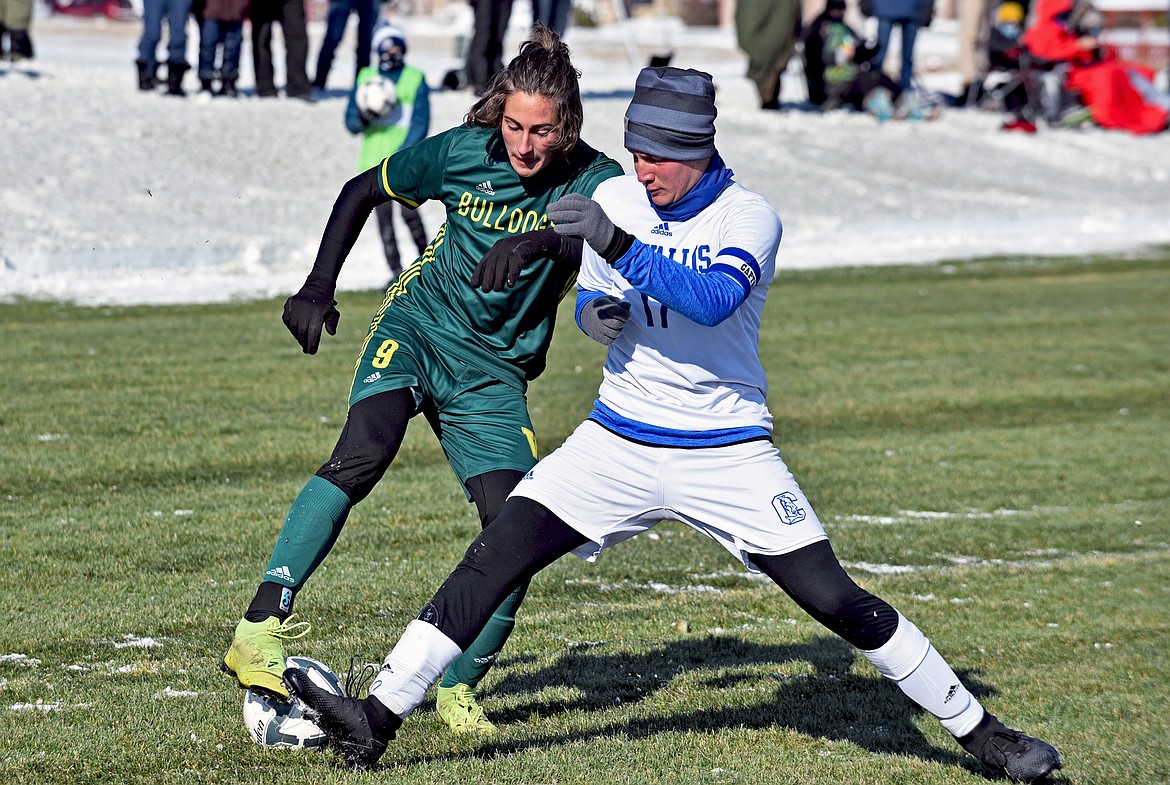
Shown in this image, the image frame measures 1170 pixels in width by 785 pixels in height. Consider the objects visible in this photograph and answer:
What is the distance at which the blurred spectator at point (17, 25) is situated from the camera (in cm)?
2050

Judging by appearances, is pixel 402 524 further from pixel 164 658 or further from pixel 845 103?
pixel 845 103

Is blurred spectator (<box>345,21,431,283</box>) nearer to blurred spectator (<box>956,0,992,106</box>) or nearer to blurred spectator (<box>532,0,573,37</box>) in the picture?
blurred spectator (<box>532,0,573,37</box>)

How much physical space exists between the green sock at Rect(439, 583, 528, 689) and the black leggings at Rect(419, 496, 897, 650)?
0.56 m

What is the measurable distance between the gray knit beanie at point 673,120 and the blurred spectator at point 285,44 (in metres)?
15.5

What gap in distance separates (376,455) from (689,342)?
1019 mm

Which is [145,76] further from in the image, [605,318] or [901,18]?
[605,318]

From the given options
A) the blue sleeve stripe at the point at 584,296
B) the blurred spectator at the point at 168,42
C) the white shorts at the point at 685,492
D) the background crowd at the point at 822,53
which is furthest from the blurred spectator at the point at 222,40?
the white shorts at the point at 685,492

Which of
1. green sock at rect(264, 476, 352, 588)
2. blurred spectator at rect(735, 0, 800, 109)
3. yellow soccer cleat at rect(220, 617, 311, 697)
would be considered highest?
green sock at rect(264, 476, 352, 588)

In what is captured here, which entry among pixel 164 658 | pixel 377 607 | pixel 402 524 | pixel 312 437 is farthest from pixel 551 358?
pixel 164 658

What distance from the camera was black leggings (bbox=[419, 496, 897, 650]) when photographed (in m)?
4.27

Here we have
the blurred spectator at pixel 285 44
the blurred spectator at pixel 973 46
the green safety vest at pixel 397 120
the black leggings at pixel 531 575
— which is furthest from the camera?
the blurred spectator at pixel 973 46

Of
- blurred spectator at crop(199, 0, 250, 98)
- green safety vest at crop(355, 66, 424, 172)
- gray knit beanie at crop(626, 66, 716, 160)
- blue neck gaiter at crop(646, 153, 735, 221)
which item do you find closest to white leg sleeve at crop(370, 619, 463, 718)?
blue neck gaiter at crop(646, 153, 735, 221)

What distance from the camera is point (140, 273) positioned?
15180 mm

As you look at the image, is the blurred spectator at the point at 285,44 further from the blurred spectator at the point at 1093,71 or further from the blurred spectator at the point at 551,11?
the blurred spectator at the point at 1093,71
